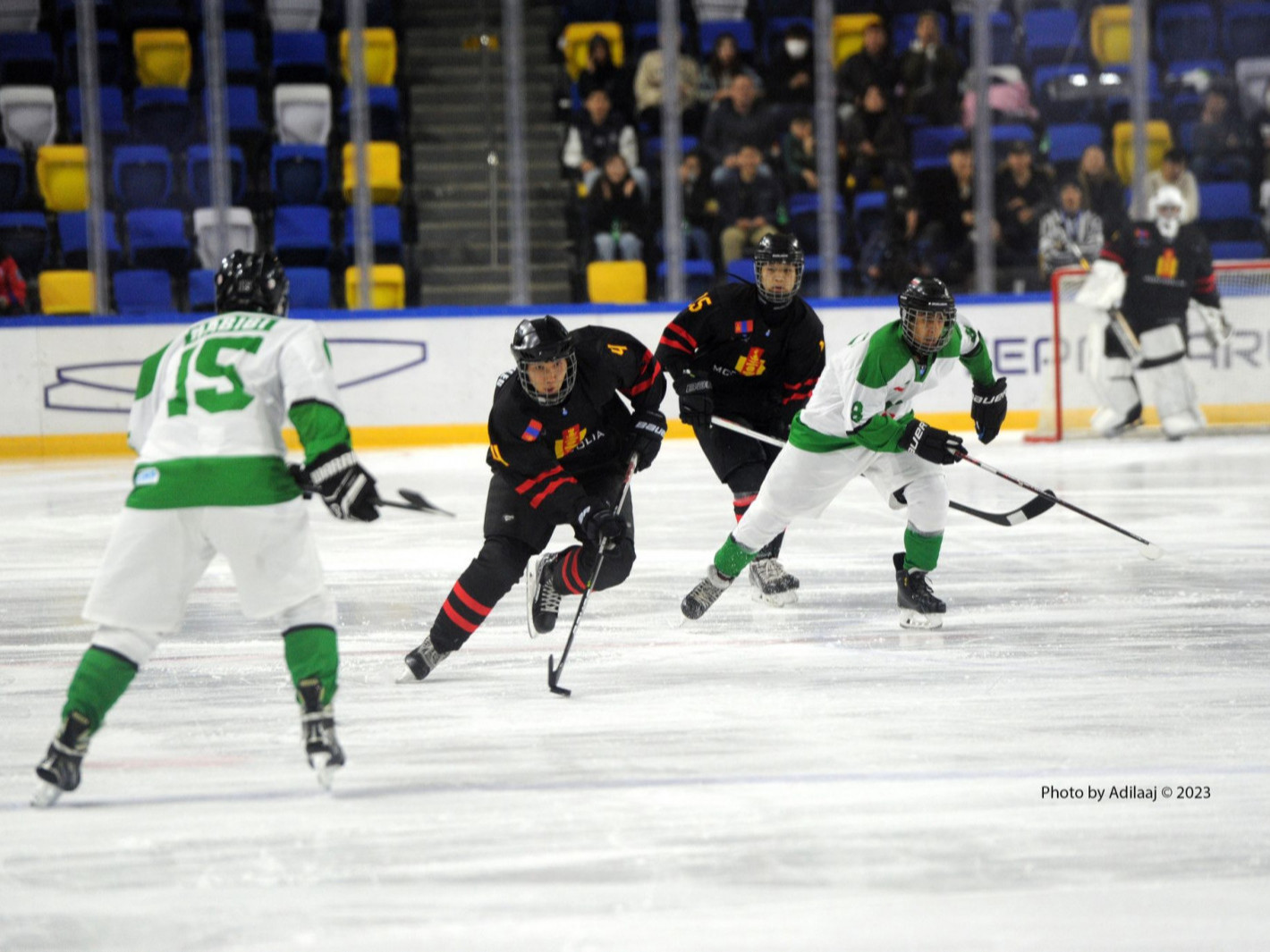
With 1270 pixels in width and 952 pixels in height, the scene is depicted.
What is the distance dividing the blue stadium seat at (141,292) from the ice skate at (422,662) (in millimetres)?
6799

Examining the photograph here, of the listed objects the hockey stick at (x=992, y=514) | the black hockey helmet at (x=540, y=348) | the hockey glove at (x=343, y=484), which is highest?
the black hockey helmet at (x=540, y=348)

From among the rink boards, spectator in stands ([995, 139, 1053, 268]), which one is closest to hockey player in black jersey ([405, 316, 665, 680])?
the rink boards

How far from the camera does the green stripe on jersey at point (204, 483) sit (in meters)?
2.91

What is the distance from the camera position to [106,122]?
34.3 feet

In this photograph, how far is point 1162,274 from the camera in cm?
980

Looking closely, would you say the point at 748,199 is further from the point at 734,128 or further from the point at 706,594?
the point at 706,594

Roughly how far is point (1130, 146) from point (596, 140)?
3518mm

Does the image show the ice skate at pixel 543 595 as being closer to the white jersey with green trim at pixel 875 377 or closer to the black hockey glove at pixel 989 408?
the white jersey with green trim at pixel 875 377

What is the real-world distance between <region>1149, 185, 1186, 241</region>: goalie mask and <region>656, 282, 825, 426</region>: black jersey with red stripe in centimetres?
509

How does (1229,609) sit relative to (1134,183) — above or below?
below

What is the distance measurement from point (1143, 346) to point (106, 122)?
22.0 ft

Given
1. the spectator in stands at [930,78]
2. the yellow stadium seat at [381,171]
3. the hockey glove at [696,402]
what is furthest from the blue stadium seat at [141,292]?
the hockey glove at [696,402]

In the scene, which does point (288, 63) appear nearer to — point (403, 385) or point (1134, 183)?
point (403, 385)

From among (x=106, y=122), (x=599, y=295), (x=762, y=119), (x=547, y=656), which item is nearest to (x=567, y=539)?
(x=547, y=656)
